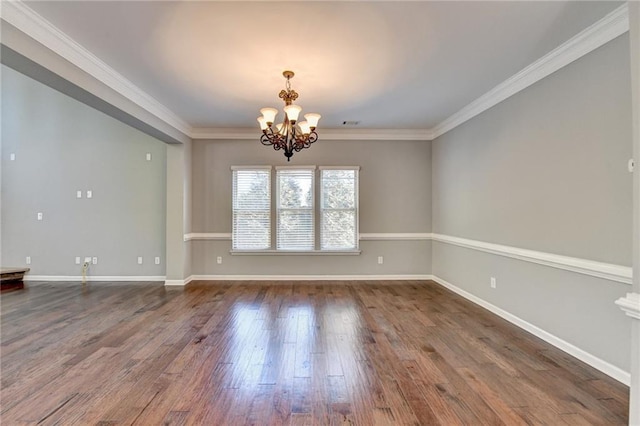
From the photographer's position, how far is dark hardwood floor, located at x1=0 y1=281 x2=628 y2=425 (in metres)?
1.95

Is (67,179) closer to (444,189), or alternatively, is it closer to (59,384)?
(59,384)

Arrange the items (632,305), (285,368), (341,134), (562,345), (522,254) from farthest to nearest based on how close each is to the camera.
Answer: (341,134), (522,254), (562,345), (285,368), (632,305)

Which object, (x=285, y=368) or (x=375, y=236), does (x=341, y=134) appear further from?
(x=285, y=368)

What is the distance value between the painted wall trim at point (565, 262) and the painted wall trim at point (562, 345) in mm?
660

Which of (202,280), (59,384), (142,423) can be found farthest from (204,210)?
(142,423)

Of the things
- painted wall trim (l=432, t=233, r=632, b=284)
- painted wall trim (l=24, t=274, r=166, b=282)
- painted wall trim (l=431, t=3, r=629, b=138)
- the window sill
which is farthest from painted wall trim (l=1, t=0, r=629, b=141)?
painted wall trim (l=24, t=274, r=166, b=282)

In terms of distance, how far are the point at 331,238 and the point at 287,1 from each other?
160 inches

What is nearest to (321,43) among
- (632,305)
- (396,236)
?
(632,305)

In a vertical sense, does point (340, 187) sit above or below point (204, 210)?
above

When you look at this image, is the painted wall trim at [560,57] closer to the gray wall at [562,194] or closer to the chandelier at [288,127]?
the gray wall at [562,194]

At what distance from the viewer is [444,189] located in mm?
5273

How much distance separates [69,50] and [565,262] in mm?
4792

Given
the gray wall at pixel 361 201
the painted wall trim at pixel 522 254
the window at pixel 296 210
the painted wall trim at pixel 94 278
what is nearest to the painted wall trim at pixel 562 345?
A: the painted wall trim at pixel 522 254

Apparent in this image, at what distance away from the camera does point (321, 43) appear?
2680 millimetres
